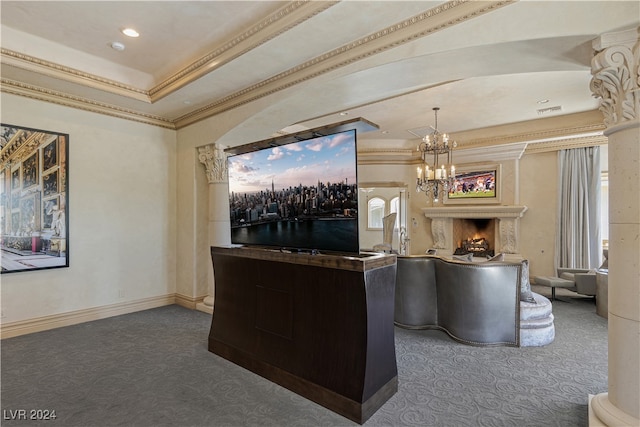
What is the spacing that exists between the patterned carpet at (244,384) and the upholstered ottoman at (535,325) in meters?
0.10

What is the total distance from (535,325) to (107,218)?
234 inches

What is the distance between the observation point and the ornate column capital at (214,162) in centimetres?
496

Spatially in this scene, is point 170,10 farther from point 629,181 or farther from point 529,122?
point 529,122

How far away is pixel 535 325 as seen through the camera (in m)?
3.70

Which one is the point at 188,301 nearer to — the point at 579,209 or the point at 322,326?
the point at 322,326

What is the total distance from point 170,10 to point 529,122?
678 centimetres

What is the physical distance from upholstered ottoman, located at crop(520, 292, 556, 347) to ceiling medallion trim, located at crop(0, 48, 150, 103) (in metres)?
5.73

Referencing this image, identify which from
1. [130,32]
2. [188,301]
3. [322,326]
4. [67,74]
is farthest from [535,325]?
[67,74]

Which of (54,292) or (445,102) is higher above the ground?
(445,102)

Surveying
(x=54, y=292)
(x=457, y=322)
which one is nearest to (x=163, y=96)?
(x=54, y=292)

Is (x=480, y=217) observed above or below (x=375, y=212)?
below

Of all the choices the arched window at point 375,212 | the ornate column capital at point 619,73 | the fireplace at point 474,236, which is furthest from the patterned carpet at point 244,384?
the arched window at point 375,212

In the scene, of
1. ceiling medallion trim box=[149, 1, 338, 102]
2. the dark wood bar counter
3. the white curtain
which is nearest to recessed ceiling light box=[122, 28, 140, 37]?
ceiling medallion trim box=[149, 1, 338, 102]

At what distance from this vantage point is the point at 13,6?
3082mm
